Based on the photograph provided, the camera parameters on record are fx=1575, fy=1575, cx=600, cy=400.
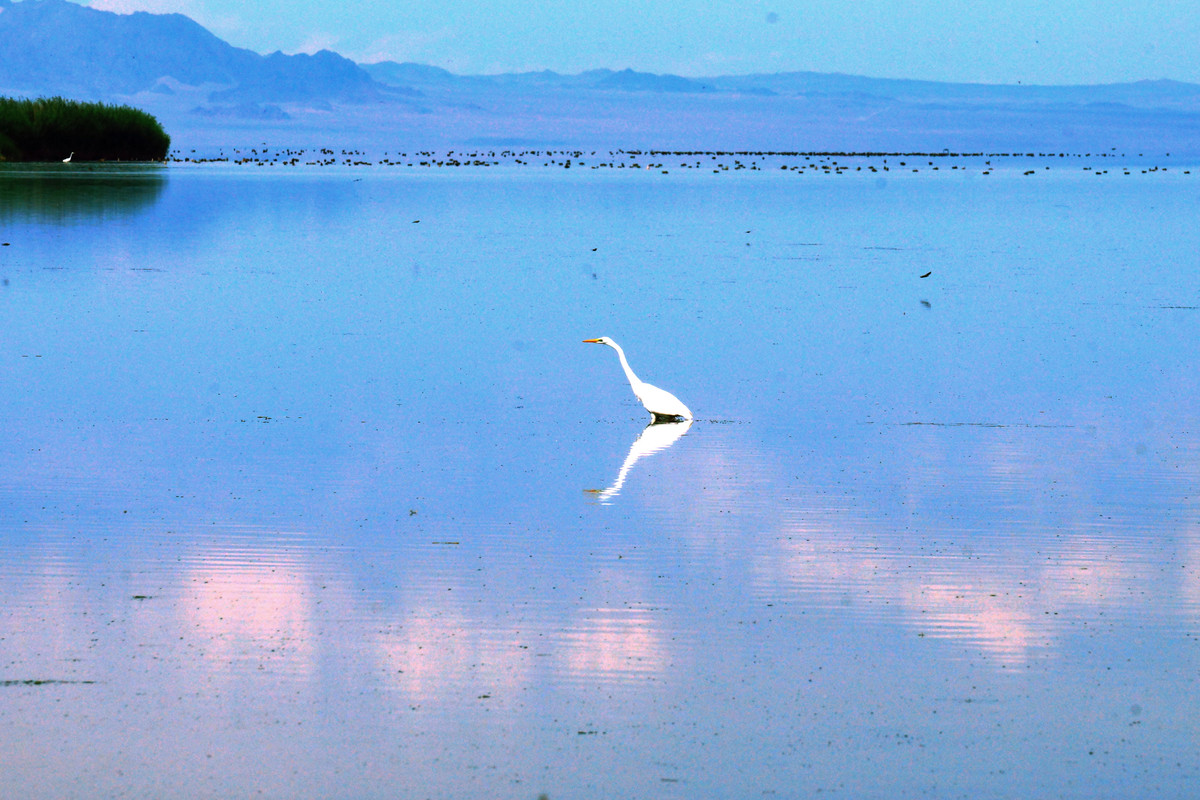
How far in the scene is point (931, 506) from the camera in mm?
12266

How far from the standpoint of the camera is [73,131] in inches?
3986

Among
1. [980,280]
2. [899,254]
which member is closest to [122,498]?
[980,280]

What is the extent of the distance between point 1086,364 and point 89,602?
49.2 ft

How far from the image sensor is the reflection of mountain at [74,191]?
5026 cm

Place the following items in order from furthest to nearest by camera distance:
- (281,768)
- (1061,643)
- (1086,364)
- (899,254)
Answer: (899,254)
(1086,364)
(1061,643)
(281,768)

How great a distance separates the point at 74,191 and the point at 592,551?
5732 centimetres

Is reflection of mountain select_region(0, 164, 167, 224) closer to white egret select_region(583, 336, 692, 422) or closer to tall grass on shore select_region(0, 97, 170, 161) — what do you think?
tall grass on shore select_region(0, 97, 170, 161)

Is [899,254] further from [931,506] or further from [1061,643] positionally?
[1061,643]

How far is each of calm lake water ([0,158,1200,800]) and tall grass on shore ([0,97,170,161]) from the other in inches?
3087

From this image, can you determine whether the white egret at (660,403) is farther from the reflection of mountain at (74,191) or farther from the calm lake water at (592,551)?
the reflection of mountain at (74,191)

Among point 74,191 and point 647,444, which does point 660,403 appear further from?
point 74,191

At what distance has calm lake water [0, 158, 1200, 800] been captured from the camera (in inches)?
290

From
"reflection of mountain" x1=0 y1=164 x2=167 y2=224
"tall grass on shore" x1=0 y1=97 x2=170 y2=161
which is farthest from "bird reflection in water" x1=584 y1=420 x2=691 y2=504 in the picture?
"tall grass on shore" x1=0 y1=97 x2=170 y2=161

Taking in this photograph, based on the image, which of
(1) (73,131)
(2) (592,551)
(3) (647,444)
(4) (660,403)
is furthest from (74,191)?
(2) (592,551)
